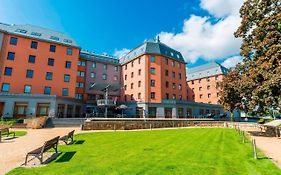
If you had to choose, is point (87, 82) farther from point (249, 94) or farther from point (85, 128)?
point (249, 94)

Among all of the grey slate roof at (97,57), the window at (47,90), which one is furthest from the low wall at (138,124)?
the grey slate roof at (97,57)

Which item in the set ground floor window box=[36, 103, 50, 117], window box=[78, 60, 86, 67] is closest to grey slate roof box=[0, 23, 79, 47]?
window box=[78, 60, 86, 67]

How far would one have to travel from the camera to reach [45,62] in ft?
116

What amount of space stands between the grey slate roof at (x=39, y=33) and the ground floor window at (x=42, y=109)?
1428cm

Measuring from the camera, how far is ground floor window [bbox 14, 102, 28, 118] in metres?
30.0

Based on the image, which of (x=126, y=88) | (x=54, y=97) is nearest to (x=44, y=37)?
(x=54, y=97)

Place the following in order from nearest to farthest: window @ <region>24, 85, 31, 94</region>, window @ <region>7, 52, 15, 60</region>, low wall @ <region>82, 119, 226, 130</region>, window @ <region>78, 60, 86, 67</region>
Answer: low wall @ <region>82, 119, 226, 130</region>
window @ <region>7, 52, 15, 60</region>
window @ <region>24, 85, 31, 94</region>
window @ <region>78, 60, 86, 67</region>

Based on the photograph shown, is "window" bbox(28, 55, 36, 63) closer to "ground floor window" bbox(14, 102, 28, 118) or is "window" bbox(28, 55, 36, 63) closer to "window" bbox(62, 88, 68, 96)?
"window" bbox(62, 88, 68, 96)

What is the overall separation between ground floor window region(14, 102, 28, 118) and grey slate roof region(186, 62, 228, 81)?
181 ft

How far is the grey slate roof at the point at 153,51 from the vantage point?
43281 millimetres

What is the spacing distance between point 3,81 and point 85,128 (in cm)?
2147

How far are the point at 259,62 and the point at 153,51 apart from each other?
29.1 m

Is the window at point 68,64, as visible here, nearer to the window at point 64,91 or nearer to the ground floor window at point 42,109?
the window at point 64,91

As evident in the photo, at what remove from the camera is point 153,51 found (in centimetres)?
4312
